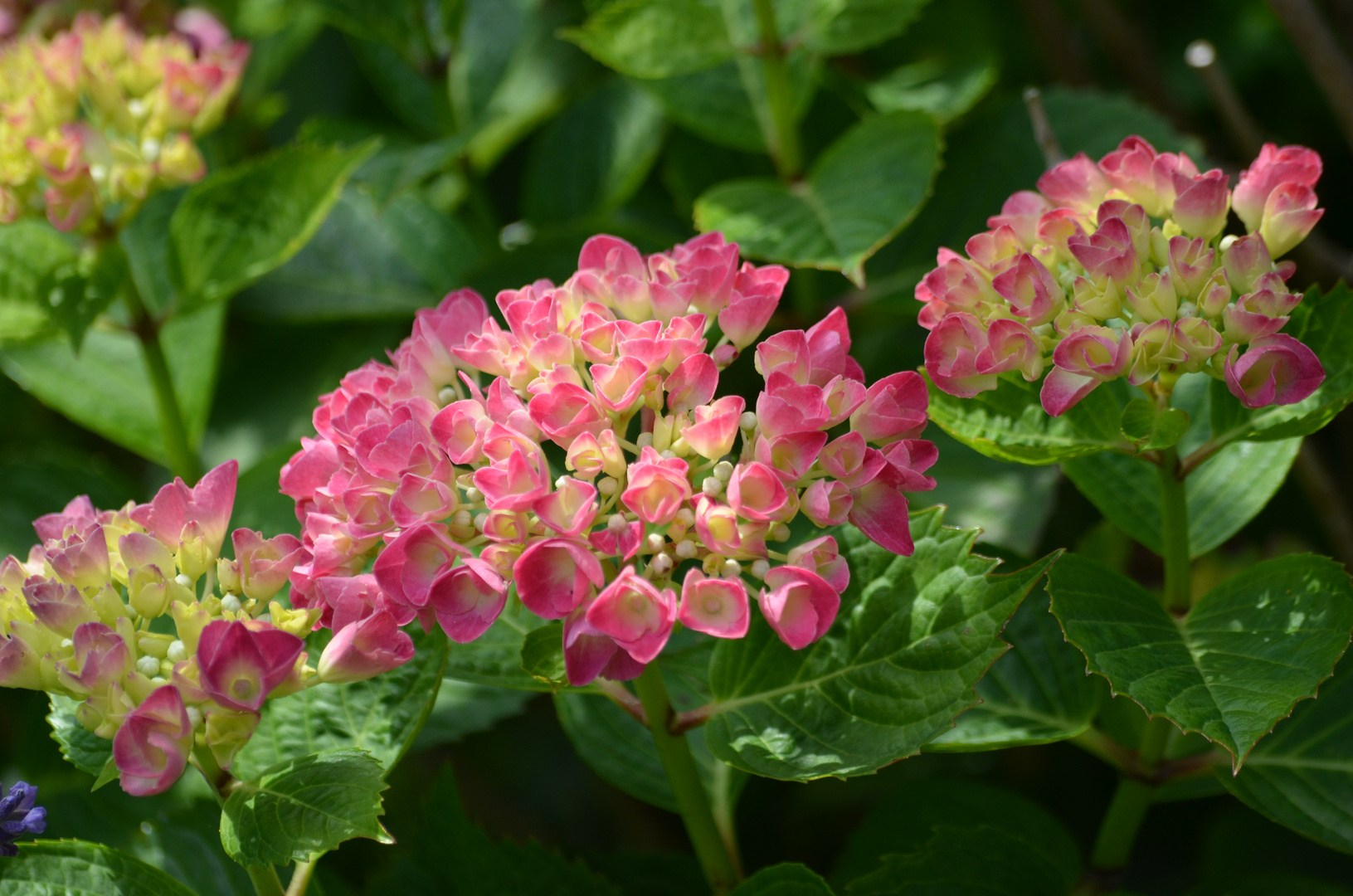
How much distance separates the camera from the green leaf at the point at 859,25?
117 centimetres

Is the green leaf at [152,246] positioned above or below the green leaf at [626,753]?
above

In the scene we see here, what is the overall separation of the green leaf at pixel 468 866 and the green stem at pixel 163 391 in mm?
491

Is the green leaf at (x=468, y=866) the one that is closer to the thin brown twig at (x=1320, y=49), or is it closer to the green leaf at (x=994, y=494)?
the green leaf at (x=994, y=494)

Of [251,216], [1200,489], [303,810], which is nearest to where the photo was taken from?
[303,810]

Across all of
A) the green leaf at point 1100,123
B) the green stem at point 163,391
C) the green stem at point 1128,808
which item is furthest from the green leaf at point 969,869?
the green stem at point 163,391

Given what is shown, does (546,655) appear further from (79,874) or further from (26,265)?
(26,265)

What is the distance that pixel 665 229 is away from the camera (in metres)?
1.40

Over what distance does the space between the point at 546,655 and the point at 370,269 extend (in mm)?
797

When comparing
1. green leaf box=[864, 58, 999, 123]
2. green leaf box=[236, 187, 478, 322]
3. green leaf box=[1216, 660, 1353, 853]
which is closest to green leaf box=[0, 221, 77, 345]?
green leaf box=[236, 187, 478, 322]

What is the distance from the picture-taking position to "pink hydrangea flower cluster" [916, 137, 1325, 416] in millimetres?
685

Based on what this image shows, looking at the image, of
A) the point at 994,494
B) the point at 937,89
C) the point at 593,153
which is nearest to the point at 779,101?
the point at 937,89

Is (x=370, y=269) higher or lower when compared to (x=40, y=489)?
higher

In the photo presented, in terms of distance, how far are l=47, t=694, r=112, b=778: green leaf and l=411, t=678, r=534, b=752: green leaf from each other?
0.31 m

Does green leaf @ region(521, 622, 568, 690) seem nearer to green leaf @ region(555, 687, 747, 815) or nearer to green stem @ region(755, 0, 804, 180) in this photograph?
green leaf @ region(555, 687, 747, 815)
